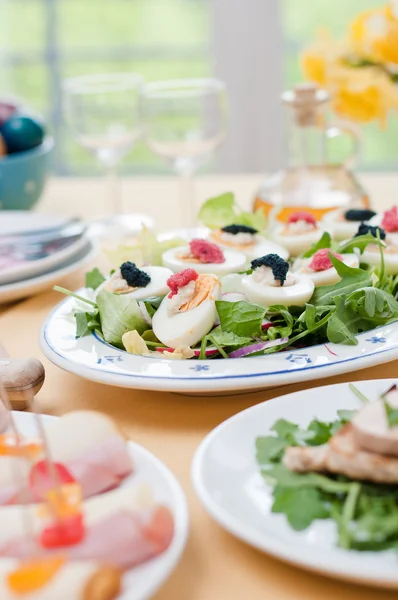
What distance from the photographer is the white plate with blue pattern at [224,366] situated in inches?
37.3

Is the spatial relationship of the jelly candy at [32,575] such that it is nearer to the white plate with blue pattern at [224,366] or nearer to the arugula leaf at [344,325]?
the white plate with blue pattern at [224,366]

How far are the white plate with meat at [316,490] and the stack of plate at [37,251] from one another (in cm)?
77

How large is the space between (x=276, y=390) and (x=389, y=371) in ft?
0.58

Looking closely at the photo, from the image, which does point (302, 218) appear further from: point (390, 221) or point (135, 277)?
point (135, 277)

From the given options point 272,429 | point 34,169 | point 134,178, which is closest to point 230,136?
point 134,178

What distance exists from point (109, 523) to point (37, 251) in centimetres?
102

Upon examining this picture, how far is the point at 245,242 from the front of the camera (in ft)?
4.50

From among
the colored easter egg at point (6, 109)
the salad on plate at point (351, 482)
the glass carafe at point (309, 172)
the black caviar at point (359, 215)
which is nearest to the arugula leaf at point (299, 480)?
the salad on plate at point (351, 482)

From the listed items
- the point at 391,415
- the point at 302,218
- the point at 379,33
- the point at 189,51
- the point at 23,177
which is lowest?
the point at 189,51

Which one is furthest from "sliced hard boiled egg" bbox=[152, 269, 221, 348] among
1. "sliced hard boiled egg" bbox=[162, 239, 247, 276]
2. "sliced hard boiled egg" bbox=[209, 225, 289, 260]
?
"sliced hard boiled egg" bbox=[209, 225, 289, 260]

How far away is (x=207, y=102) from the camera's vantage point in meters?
1.80

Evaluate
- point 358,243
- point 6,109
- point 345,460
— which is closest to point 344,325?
point 358,243

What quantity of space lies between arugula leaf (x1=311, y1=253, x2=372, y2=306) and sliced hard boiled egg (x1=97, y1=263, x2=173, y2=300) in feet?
0.69

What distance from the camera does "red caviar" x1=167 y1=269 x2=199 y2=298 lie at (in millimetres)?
1104
